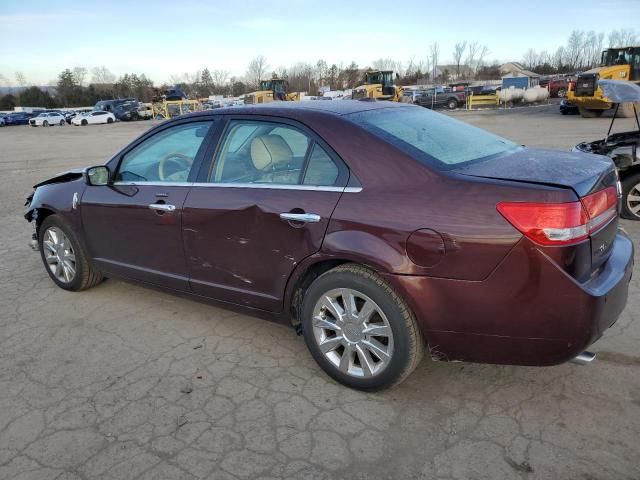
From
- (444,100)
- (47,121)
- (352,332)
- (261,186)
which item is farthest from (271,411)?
(47,121)

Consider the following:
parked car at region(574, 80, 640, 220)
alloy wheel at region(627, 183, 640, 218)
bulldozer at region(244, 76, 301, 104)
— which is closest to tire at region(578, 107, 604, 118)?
parked car at region(574, 80, 640, 220)

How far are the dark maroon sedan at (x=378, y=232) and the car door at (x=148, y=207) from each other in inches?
0.6

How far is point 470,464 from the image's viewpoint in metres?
2.33

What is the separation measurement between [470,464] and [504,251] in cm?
98

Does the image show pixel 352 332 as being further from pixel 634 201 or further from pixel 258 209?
pixel 634 201

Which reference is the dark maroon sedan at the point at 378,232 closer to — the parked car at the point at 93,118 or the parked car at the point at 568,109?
the parked car at the point at 568,109

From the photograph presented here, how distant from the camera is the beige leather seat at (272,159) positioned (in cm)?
306

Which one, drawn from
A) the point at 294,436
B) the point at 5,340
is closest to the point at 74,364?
the point at 5,340

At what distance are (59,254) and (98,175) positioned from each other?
3.56ft

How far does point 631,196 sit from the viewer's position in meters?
6.11

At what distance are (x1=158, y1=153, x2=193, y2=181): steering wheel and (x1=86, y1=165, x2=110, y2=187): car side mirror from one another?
470mm

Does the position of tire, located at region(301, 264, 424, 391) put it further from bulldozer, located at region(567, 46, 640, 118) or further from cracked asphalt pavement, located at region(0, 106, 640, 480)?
bulldozer, located at region(567, 46, 640, 118)

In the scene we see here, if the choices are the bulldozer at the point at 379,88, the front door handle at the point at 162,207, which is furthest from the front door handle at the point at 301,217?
the bulldozer at the point at 379,88

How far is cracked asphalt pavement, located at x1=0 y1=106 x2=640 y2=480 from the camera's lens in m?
2.37
